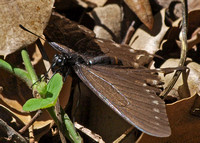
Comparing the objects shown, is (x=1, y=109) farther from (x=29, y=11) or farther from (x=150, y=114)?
(x=150, y=114)

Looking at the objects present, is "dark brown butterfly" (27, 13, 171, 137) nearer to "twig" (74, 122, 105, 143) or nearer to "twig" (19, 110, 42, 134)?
"twig" (74, 122, 105, 143)

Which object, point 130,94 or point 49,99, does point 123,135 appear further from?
point 49,99

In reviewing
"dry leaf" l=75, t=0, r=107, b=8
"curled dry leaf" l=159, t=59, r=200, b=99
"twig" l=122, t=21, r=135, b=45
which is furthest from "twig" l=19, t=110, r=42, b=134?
"dry leaf" l=75, t=0, r=107, b=8

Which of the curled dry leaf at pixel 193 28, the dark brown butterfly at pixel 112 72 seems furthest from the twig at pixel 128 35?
the curled dry leaf at pixel 193 28

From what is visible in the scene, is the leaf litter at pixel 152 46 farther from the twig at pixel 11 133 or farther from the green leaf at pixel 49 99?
the green leaf at pixel 49 99

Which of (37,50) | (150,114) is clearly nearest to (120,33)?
(37,50)
